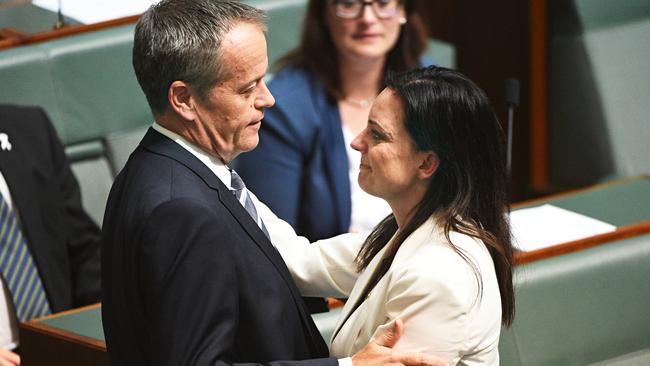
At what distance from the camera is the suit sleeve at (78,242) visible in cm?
234

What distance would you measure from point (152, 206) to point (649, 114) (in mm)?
2171

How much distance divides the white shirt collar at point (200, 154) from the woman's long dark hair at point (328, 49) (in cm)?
116

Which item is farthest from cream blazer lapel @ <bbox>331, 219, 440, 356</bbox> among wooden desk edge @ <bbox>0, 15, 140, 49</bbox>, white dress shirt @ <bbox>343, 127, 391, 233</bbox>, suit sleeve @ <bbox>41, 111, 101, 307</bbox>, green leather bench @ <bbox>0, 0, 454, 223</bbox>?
wooden desk edge @ <bbox>0, 15, 140, 49</bbox>

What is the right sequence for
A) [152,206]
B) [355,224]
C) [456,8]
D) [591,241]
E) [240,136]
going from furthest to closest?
[456,8], [355,224], [591,241], [240,136], [152,206]

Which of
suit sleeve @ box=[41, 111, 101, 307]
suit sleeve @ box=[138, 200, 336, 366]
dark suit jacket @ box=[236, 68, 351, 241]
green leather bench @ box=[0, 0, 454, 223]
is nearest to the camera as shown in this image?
suit sleeve @ box=[138, 200, 336, 366]

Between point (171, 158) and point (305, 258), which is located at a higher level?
point (171, 158)

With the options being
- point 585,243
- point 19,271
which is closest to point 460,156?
point 585,243

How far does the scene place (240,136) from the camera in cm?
144

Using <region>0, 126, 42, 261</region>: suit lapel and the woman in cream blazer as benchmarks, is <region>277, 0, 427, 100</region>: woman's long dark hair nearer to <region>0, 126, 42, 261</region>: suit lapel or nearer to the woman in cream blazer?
<region>0, 126, 42, 261</region>: suit lapel

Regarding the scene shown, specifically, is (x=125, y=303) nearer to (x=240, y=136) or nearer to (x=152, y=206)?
(x=152, y=206)

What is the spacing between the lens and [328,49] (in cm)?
262

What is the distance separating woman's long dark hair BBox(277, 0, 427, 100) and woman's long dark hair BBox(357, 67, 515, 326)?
3.66 ft

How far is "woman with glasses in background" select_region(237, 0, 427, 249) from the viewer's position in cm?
253

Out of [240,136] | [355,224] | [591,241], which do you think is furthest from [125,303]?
[355,224]
